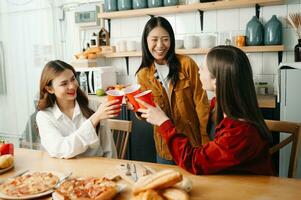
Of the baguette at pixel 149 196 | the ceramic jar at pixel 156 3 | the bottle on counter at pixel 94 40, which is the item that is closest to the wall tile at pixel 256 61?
the ceramic jar at pixel 156 3

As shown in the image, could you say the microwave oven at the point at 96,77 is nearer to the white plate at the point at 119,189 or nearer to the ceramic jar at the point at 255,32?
the ceramic jar at the point at 255,32

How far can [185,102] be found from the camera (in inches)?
84.4

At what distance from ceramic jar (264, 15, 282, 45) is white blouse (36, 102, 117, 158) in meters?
1.92

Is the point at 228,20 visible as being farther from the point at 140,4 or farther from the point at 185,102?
the point at 185,102

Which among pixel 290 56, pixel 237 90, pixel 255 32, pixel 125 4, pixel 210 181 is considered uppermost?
pixel 125 4

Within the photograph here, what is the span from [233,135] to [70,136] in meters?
0.80

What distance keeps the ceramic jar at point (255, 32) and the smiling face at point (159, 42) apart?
1234mm

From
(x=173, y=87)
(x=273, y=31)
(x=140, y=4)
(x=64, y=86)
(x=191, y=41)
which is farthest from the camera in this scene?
(x=140, y=4)

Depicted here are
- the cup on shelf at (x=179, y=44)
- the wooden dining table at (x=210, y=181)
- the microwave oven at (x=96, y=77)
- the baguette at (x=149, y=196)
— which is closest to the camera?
the baguette at (x=149, y=196)

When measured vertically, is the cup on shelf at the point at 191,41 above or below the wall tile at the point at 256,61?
above

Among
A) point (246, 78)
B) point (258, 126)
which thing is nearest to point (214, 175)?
point (258, 126)

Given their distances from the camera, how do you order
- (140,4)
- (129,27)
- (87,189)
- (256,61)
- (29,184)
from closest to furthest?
(87,189) < (29,184) < (256,61) < (140,4) < (129,27)

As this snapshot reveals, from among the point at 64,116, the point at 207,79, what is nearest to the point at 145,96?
the point at 207,79

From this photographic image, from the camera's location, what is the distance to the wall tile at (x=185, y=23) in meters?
3.49
